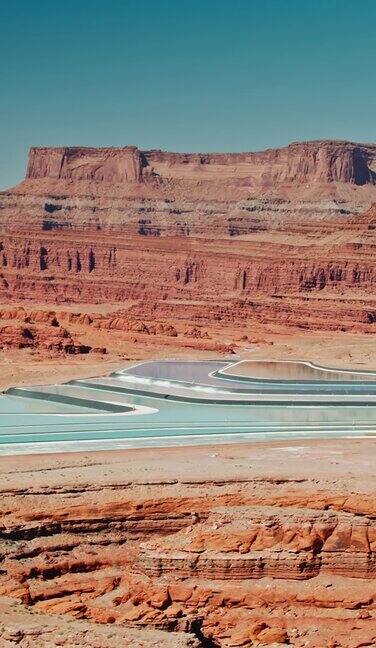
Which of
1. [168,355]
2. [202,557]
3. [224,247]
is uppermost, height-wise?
[224,247]

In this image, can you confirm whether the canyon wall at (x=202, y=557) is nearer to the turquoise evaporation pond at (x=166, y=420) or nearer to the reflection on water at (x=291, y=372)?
the turquoise evaporation pond at (x=166, y=420)

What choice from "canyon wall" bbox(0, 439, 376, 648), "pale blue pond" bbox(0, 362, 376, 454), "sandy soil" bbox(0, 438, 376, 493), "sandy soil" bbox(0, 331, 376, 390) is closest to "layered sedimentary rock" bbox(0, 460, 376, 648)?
"canyon wall" bbox(0, 439, 376, 648)

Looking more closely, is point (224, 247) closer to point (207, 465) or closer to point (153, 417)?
point (153, 417)

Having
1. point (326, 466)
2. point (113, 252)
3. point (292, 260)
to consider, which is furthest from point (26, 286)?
point (326, 466)

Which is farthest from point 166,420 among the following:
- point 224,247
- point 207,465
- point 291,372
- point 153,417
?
point 224,247

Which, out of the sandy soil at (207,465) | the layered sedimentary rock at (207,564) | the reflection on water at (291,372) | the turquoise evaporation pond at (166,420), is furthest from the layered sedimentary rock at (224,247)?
the layered sedimentary rock at (207,564)
